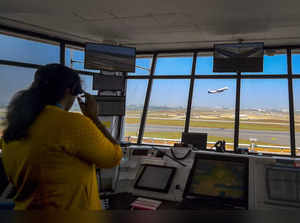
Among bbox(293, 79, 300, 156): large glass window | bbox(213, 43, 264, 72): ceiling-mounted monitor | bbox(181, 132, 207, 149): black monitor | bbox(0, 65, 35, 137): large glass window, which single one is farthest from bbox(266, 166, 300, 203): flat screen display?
bbox(0, 65, 35, 137): large glass window

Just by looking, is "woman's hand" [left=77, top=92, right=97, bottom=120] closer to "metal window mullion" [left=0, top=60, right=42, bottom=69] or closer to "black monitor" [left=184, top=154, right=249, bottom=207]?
"black monitor" [left=184, top=154, right=249, bottom=207]

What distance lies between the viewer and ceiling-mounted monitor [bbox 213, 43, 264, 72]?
4.25m

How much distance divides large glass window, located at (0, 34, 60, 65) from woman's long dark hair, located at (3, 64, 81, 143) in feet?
13.9

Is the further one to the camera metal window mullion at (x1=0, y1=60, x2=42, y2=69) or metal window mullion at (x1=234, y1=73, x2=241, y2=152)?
metal window mullion at (x1=234, y1=73, x2=241, y2=152)

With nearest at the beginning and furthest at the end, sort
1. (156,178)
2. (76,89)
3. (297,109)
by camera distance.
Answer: (76,89) < (156,178) < (297,109)

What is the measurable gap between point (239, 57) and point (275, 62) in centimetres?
132

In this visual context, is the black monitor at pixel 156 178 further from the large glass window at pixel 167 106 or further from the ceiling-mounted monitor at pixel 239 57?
the large glass window at pixel 167 106

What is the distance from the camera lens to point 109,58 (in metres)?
4.62

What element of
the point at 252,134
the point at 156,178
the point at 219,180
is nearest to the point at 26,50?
the point at 156,178

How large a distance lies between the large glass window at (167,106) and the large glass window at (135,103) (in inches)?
8.9

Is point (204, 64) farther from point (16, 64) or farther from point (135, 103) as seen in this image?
point (16, 64)

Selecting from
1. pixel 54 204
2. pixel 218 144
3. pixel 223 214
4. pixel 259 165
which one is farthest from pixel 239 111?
→ pixel 223 214

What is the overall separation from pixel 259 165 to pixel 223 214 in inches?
Answer: 56.0

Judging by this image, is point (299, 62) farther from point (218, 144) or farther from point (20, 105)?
point (20, 105)
